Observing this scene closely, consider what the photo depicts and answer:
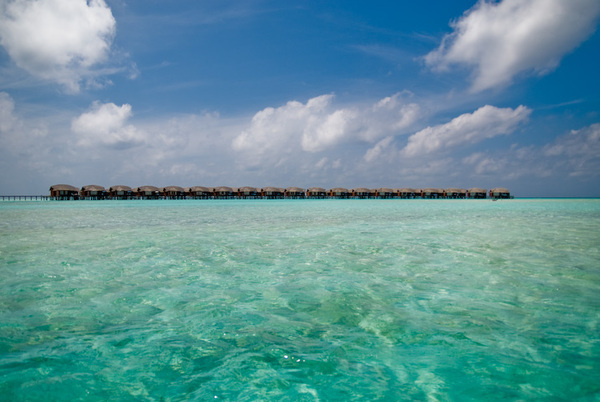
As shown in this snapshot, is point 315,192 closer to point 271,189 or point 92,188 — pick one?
point 271,189

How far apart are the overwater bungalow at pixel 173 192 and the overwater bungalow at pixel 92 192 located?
8371 mm

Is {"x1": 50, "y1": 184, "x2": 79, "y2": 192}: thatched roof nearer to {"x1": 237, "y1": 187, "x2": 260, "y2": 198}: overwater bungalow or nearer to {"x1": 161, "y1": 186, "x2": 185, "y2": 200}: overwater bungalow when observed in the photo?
{"x1": 161, "y1": 186, "x2": 185, "y2": 200}: overwater bungalow

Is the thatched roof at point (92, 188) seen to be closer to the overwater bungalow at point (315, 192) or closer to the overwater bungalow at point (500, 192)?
the overwater bungalow at point (315, 192)

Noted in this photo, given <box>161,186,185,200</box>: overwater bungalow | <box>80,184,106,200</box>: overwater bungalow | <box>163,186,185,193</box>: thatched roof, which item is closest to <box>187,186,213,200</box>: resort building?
<box>161,186,185,200</box>: overwater bungalow

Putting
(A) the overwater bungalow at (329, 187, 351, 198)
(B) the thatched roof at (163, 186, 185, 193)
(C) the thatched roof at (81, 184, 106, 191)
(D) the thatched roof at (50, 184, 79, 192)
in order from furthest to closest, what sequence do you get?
(A) the overwater bungalow at (329, 187, 351, 198) → (B) the thatched roof at (163, 186, 185, 193) → (C) the thatched roof at (81, 184, 106, 191) → (D) the thatched roof at (50, 184, 79, 192)

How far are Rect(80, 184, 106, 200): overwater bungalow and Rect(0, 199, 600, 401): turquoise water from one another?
48.1m

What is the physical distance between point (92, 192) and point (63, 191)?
3385 millimetres

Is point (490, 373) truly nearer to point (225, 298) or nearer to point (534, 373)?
point (534, 373)

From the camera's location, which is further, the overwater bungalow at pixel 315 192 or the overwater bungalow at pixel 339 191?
the overwater bungalow at pixel 339 191

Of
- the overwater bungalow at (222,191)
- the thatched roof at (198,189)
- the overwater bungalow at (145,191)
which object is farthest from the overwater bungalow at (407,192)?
the overwater bungalow at (145,191)

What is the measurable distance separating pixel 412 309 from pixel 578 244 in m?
6.42

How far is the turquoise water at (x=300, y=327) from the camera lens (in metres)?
2.05

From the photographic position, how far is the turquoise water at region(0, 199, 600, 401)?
80.6 inches

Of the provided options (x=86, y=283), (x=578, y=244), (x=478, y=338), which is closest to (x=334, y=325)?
(x=478, y=338)
